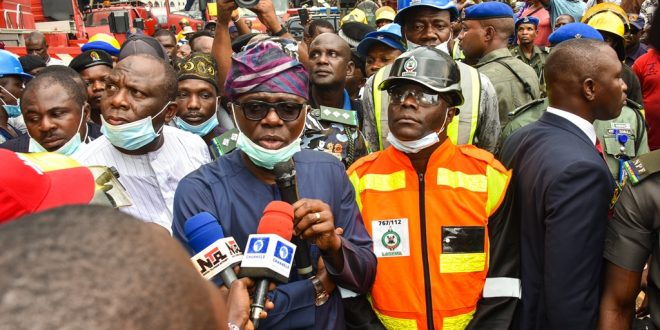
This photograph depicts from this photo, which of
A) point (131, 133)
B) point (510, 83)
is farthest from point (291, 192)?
point (510, 83)

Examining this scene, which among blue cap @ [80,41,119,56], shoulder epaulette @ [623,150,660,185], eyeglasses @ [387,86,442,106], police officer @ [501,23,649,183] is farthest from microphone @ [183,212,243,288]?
blue cap @ [80,41,119,56]

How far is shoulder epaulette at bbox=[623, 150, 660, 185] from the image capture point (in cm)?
256

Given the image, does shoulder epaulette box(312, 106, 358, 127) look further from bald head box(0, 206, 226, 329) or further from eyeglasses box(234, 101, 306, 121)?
bald head box(0, 206, 226, 329)

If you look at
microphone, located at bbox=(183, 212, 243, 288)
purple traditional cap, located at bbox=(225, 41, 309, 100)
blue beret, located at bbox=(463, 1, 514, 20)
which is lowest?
microphone, located at bbox=(183, 212, 243, 288)

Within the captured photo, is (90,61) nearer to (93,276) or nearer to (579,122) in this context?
(579,122)

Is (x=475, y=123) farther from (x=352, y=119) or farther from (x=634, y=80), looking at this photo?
(x=634, y=80)

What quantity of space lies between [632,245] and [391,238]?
1.11 m

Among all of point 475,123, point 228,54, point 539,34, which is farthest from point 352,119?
point 539,34

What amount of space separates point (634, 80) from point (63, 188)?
5.12 metres

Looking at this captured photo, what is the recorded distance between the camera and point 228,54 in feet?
17.0

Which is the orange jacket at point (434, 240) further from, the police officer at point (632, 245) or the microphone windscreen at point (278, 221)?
the microphone windscreen at point (278, 221)

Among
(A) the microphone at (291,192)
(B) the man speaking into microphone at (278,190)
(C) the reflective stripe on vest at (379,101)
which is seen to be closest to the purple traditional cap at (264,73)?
(B) the man speaking into microphone at (278,190)

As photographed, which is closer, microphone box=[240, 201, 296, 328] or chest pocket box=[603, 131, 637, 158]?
microphone box=[240, 201, 296, 328]

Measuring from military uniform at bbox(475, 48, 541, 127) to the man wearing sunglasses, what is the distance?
77.3 inches
